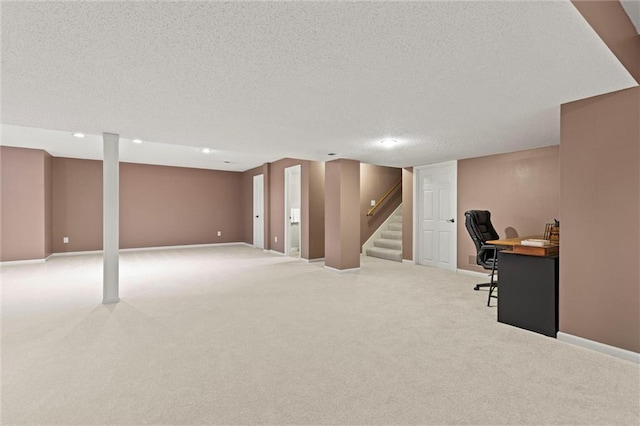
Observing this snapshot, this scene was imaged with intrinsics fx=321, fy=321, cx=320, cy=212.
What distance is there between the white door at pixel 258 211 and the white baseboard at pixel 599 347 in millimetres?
7353

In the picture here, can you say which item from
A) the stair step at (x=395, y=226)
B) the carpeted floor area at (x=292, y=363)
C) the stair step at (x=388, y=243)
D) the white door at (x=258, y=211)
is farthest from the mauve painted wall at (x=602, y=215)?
the white door at (x=258, y=211)

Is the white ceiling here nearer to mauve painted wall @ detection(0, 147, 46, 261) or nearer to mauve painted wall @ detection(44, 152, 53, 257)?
mauve painted wall @ detection(0, 147, 46, 261)

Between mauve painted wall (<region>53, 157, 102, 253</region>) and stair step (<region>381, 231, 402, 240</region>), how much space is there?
24.2 feet

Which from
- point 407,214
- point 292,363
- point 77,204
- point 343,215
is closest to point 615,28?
point 292,363

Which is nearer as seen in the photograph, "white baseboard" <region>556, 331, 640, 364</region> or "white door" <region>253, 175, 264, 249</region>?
"white baseboard" <region>556, 331, 640, 364</region>

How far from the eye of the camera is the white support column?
398 centimetres

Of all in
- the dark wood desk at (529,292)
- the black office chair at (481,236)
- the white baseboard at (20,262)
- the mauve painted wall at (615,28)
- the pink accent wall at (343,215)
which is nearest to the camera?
the mauve painted wall at (615,28)

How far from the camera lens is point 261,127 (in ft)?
12.0

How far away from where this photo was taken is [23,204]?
6.69 meters

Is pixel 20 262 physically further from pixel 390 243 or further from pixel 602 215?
pixel 602 215

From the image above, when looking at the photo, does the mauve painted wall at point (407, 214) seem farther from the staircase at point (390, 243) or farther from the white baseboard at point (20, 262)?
the white baseboard at point (20, 262)

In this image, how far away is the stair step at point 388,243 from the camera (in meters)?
7.69

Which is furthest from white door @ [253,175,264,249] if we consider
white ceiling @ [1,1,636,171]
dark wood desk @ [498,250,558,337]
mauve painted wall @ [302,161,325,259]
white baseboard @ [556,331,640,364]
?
white baseboard @ [556,331,640,364]

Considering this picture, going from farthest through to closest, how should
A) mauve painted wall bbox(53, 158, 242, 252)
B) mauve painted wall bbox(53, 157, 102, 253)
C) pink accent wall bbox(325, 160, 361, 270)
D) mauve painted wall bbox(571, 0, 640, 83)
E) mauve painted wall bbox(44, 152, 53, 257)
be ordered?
1. mauve painted wall bbox(53, 158, 242, 252)
2. mauve painted wall bbox(53, 157, 102, 253)
3. mauve painted wall bbox(44, 152, 53, 257)
4. pink accent wall bbox(325, 160, 361, 270)
5. mauve painted wall bbox(571, 0, 640, 83)
